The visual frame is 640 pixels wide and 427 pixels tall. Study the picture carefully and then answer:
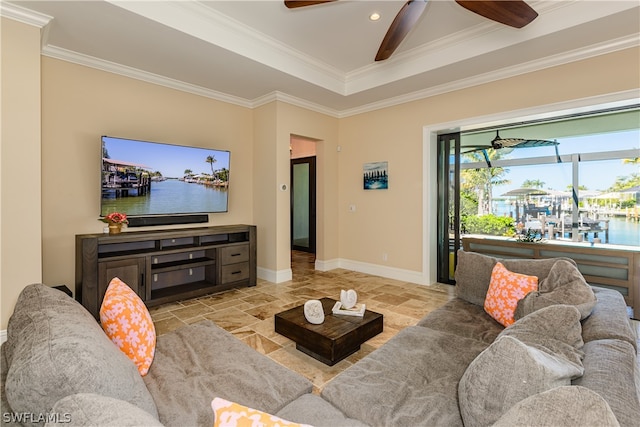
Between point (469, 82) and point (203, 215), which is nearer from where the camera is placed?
point (469, 82)

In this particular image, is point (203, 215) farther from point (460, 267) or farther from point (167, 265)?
point (460, 267)

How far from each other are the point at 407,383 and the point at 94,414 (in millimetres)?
1261

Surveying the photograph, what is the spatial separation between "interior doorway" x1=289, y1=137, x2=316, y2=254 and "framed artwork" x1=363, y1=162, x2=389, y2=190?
193cm

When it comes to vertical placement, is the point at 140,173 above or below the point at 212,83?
below

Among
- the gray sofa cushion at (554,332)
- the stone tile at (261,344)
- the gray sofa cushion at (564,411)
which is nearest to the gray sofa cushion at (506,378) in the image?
the gray sofa cushion at (554,332)

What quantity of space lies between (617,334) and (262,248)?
4276 mm

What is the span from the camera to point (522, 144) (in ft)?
18.8

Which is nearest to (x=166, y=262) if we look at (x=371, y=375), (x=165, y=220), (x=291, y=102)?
(x=165, y=220)

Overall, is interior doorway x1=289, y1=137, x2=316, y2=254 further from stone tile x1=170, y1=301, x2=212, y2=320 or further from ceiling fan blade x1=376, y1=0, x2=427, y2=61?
ceiling fan blade x1=376, y1=0, x2=427, y2=61

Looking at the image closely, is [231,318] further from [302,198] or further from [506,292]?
[302,198]

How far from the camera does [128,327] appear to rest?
1.53 m

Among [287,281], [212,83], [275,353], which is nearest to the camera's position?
[275,353]

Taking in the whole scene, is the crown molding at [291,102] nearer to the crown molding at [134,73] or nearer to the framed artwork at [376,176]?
the crown molding at [134,73]

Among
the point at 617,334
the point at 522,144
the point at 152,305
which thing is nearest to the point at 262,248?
the point at 152,305
